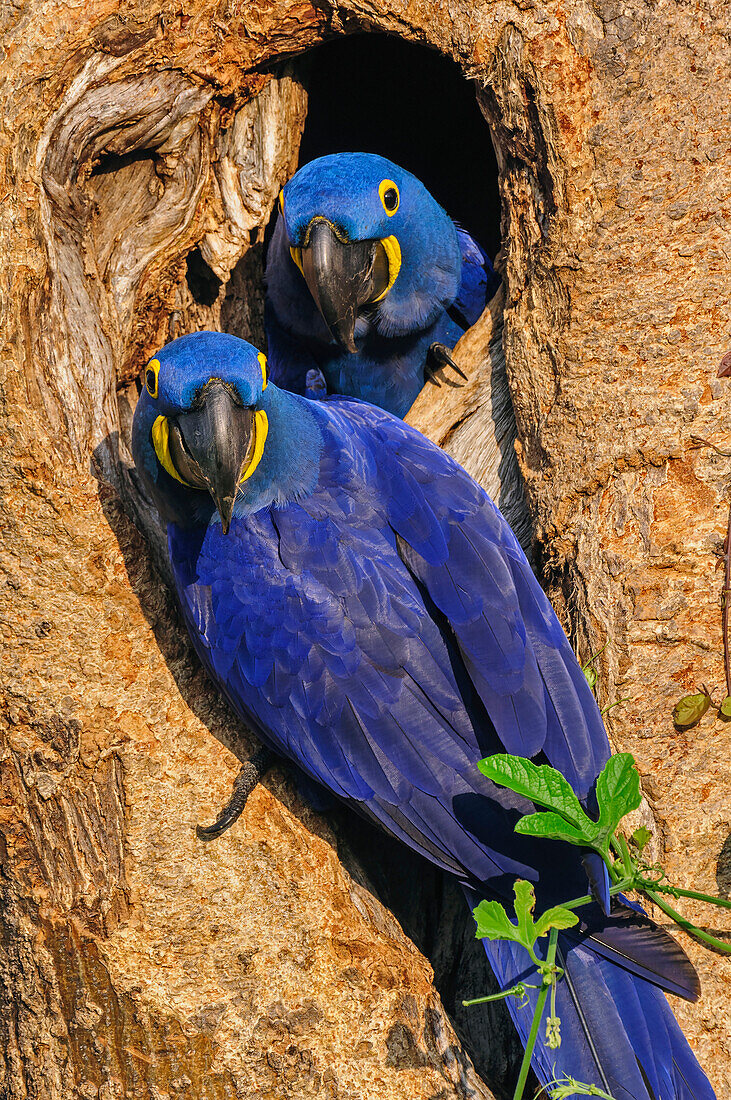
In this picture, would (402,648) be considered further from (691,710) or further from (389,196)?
(389,196)

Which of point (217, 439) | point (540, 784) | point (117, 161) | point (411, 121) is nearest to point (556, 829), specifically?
point (540, 784)

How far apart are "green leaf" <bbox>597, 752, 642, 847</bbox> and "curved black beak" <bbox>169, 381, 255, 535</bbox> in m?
1.01

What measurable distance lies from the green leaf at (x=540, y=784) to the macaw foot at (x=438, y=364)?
1.54m

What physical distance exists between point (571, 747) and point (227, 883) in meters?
0.82

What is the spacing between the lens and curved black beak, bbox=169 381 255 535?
83.0 inches

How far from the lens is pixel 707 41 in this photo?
2396mm

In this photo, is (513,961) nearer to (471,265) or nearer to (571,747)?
(571,747)

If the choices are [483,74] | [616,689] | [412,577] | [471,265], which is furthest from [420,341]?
[616,689]

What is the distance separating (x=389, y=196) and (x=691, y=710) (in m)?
1.80

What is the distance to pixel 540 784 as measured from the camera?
5.82 feet

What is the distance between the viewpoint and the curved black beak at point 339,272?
281cm

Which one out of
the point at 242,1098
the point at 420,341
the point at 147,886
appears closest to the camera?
the point at 242,1098

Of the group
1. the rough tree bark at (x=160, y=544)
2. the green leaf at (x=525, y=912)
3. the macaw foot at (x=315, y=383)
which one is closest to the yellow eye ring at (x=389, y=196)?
the rough tree bark at (x=160, y=544)

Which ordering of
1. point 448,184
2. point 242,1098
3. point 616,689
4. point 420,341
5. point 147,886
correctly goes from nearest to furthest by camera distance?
point 242,1098, point 147,886, point 616,689, point 420,341, point 448,184
